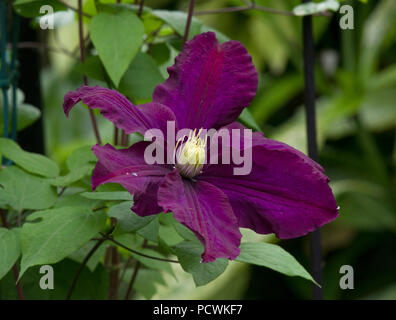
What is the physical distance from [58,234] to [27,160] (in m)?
0.11

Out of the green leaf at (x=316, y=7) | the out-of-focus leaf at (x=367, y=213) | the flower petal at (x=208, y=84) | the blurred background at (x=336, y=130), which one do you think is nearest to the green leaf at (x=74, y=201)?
the flower petal at (x=208, y=84)

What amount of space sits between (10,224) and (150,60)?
19 centimetres

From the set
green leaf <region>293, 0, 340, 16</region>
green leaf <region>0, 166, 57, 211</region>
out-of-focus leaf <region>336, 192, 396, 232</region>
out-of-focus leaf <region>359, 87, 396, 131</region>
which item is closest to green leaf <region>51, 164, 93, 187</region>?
green leaf <region>0, 166, 57, 211</region>

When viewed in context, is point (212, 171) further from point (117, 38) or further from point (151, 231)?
point (117, 38)

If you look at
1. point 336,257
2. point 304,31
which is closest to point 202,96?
point 304,31

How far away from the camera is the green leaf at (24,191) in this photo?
496mm

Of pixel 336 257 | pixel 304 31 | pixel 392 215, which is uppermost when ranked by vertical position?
pixel 304 31

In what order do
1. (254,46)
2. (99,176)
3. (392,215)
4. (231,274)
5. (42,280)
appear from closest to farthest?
(99,176) → (42,280) → (231,274) → (392,215) → (254,46)

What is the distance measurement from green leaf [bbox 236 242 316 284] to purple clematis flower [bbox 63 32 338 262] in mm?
25

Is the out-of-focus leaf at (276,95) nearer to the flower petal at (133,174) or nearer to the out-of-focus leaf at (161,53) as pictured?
the out-of-focus leaf at (161,53)

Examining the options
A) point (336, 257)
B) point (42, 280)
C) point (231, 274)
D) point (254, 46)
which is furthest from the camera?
point (254, 46)

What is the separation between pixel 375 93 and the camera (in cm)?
189
